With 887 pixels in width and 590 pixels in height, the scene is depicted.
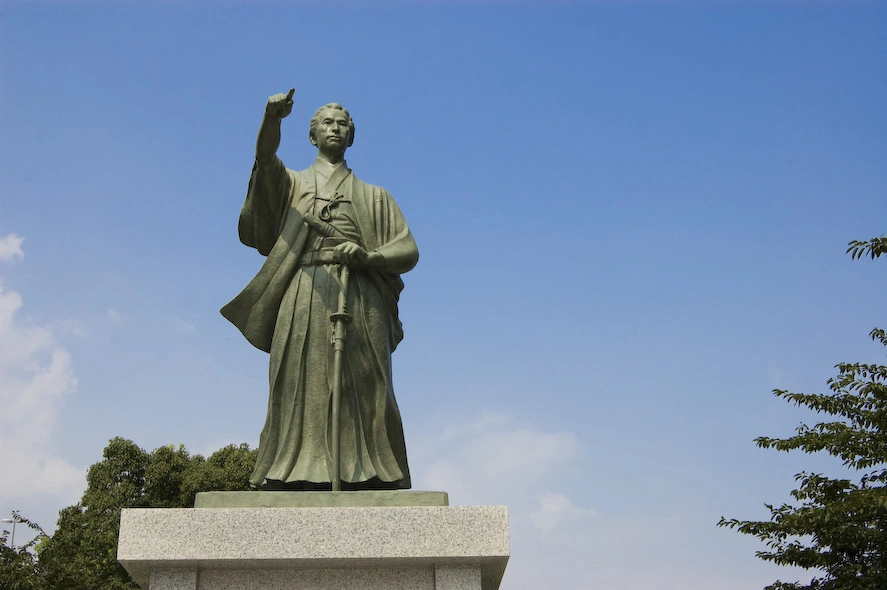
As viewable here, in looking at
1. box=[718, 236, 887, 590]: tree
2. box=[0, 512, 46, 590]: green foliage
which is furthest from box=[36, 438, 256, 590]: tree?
box=[718, 236, 887, 590]: tree

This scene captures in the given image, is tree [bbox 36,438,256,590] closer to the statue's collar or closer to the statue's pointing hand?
the statue's collar

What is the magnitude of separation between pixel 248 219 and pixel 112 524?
16989mm

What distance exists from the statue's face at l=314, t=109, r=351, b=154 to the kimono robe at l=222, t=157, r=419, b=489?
0.53ft

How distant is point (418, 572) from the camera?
229 inches

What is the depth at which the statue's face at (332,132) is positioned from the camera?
7453mm

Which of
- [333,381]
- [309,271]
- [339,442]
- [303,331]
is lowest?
[339,442]

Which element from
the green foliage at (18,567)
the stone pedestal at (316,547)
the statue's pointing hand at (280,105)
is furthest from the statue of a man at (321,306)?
the green foliage at (18,567)

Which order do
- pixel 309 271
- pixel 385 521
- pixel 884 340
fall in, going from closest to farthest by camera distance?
pixel 385 521 < pixel 309 271 < pixel 884 340

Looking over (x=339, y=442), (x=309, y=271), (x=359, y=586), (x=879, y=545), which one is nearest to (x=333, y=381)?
(x=339, y=442)

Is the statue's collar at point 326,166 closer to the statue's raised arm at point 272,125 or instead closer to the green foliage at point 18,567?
the statue's raised arm at point 272,125

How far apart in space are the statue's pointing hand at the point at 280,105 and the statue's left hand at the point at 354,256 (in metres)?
1.04

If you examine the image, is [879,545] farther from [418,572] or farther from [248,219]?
[248,219]

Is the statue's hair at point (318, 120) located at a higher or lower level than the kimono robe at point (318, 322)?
higher

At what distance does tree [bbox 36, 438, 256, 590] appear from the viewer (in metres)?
21.0
